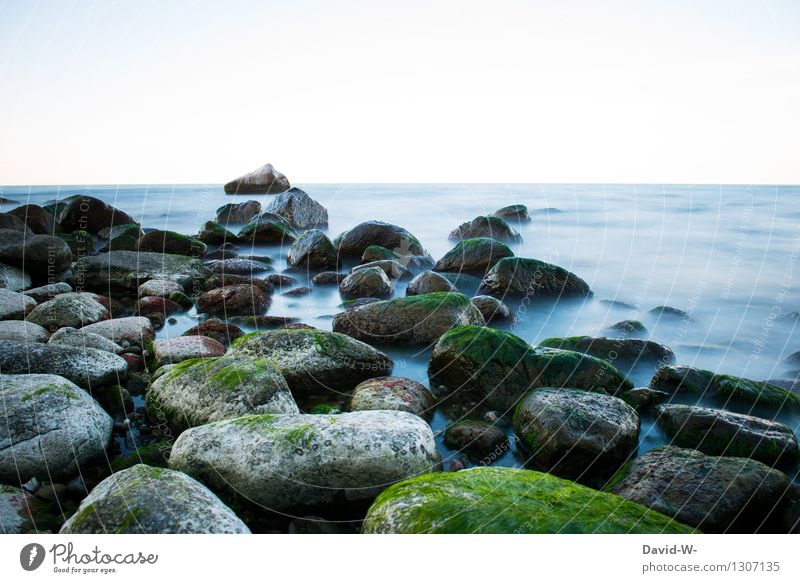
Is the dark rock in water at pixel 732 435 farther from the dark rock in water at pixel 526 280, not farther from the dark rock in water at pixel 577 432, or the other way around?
the dark rock in water at pixel 526 280

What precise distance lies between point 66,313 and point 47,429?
311 centimetres

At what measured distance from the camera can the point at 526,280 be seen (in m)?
8.11

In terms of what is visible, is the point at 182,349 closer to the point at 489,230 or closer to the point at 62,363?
the point at 62,363

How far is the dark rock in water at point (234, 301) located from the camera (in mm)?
7262

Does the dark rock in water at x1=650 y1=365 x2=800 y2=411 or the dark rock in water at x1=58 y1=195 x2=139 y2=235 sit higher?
the dark rock in water at x1=58 y1=195 x2=139 y2=235

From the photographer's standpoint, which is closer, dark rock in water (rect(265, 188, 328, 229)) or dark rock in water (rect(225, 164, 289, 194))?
dark rock in water (rect(265, 188, 328, 229))

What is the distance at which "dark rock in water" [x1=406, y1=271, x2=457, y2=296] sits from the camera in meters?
7.59

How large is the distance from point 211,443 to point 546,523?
2.00 metres

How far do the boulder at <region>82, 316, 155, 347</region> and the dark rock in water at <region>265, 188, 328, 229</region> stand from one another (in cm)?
757

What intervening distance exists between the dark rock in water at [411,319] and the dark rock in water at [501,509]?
3052 millimetres

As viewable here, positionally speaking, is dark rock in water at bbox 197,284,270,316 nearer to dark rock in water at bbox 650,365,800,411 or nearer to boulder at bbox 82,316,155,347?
boulder at bbox 82,316,155,347

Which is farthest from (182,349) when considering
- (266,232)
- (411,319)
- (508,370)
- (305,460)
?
(266,232)

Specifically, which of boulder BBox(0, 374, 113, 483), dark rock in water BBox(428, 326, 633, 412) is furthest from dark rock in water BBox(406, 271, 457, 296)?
boulder BBox(0, 374, 113, 483)
